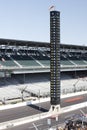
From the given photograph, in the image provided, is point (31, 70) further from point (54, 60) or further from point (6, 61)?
point (54, 60)

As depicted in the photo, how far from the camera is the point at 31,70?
256 ft

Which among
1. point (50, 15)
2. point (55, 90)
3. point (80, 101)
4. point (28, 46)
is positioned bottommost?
point (80, 101)

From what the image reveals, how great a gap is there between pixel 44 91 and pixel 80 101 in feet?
31.5

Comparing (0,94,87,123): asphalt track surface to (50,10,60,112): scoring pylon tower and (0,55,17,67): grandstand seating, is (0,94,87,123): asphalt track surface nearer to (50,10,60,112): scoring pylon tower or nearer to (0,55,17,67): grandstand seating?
(50,10,60,112): scoring pylon tower

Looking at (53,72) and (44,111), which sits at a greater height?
(53,72)

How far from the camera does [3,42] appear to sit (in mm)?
78312

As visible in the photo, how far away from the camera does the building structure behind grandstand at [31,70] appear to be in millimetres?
72500

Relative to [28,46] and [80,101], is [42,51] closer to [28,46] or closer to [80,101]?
[28,46]

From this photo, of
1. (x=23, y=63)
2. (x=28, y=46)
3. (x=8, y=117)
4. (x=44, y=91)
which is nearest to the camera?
(x=8, y=117)

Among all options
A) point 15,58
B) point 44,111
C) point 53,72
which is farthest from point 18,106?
point 15,58

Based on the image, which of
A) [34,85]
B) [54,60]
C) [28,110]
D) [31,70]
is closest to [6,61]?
[31,70]

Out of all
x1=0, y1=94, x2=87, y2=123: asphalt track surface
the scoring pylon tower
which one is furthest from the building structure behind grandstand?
the scoring pylon tower

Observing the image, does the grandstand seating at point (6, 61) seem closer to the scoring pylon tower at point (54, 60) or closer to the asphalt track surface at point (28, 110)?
the asphalt track surface at point (28, 110)

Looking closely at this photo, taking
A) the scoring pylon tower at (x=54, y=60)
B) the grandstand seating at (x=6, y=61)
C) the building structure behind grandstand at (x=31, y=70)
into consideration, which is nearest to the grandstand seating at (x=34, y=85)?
the building structure behind grandstand at (x=31, y=70)
